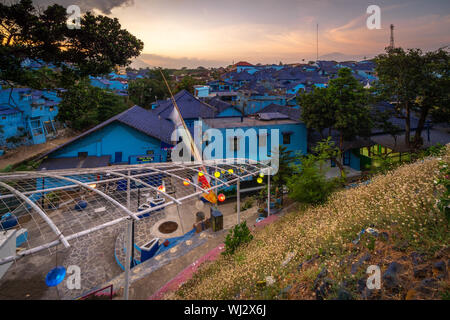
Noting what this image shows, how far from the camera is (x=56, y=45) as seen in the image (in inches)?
372

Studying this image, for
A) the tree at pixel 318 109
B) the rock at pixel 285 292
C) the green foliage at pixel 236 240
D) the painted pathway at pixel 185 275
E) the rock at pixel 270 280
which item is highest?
the tree at pixel 318 109

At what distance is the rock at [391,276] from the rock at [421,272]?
0.87ft

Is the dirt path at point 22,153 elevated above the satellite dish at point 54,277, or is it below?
above

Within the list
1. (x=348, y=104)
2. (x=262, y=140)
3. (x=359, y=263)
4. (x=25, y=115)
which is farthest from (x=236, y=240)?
(x=25, y=115)

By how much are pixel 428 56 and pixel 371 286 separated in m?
20.4

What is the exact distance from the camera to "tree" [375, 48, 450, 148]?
55.2 ft

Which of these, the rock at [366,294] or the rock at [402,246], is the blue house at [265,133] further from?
the rock at [366,294]

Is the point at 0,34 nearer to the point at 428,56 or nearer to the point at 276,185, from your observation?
the point at 276,185

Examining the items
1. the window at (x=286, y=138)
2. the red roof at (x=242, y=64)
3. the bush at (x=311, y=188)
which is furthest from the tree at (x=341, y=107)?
the red roof at (x=242, y=64)

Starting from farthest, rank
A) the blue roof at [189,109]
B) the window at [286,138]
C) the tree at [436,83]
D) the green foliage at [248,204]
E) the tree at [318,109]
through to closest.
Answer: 1. the blue roof at [189,109]
2. the window at [286,138]
3. the tree at [318,109]
4. the tree at [436,83]
5. the green foliage at [248,204]

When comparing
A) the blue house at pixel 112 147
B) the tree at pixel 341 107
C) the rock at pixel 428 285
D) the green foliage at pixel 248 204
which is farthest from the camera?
the blue house at pixel 112 147

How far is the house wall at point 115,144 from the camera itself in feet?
64.3

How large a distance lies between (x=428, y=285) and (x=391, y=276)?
1.73ft
